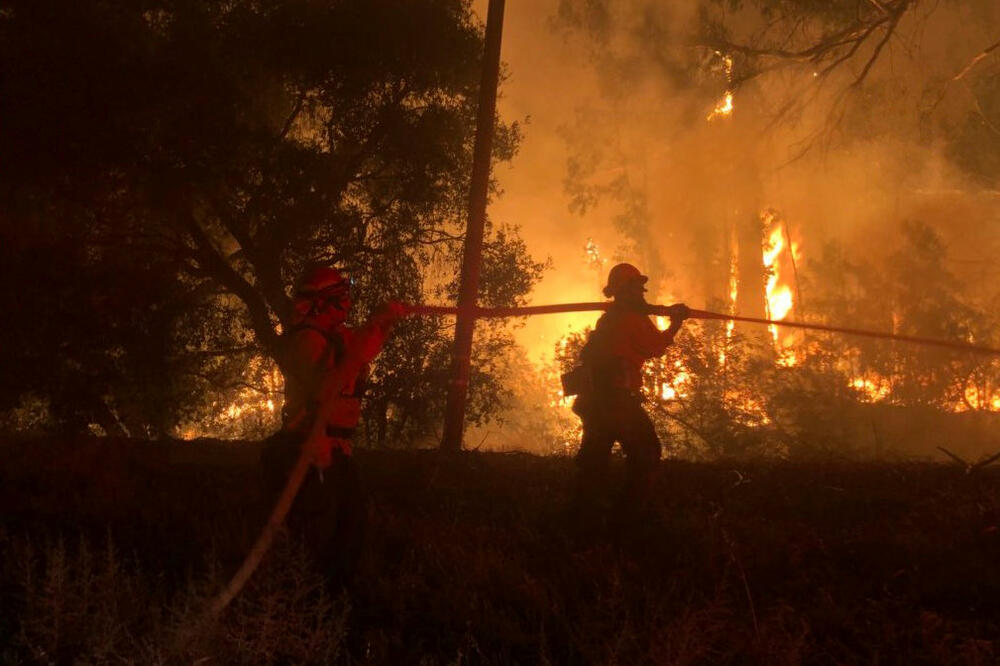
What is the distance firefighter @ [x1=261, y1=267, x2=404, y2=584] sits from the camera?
411 cm

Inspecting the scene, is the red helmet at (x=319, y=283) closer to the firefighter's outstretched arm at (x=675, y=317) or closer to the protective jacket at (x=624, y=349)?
the protective jacket at (x=624, y=349)

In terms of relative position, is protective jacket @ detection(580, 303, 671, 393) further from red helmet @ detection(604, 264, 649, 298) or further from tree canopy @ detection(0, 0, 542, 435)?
tree canopy @ detection(0, 0, 542, 435)

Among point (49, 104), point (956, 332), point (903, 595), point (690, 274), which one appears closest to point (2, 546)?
point (903, 595)

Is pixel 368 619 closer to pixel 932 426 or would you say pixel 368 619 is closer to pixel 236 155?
pixel 236 155

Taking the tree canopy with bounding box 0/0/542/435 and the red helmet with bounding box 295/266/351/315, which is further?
the tree canopy with bounding box 0/0/542/435

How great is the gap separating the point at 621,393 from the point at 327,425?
2287mm

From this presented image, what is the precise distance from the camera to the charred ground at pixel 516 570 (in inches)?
133

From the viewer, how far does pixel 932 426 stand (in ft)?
63.1

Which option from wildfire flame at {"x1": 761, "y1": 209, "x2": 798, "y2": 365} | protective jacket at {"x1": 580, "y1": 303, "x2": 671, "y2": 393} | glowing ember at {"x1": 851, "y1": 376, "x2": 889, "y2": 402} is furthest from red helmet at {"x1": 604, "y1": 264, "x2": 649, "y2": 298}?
wildfire flame at {"x1": 761, "y1": 209, "x2": 798, "y2": 365}

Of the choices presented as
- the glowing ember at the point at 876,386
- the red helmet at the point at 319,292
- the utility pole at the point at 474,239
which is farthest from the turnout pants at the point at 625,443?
the glowing ember at the point at 876,386

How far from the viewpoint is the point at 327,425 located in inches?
163

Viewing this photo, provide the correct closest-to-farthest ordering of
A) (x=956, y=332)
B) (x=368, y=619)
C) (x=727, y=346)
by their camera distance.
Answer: (x=368, y=619) → (x=727, y=346) → (x=956, y=332)

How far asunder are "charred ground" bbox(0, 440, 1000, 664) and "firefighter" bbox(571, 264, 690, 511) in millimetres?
410

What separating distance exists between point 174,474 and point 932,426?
64.6ft
